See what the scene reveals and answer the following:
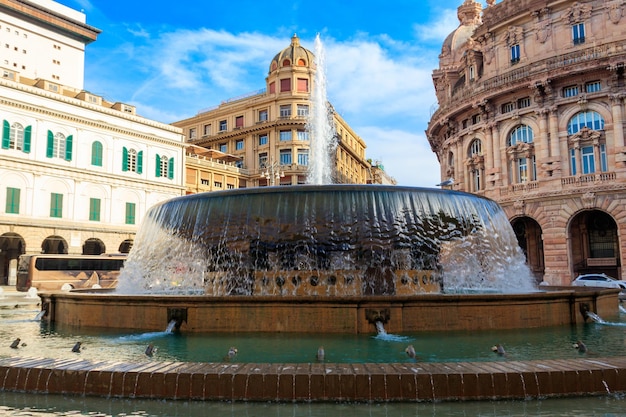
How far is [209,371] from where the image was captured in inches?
209

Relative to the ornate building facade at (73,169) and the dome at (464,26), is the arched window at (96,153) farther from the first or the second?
the dome at (464,26)

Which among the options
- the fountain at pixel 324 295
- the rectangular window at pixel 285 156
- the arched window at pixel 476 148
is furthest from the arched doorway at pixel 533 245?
the rectangular window at pixel 285 156

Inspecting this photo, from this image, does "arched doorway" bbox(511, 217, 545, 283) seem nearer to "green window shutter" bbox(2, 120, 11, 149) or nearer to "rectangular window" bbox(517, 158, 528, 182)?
"rectangular window" bbox(517, 158, 528, 182)

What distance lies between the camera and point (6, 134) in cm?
3669

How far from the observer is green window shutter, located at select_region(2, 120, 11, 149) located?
Answer: 120ft

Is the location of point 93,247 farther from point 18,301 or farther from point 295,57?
point 295,57

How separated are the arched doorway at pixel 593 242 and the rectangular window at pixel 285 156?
34.5 metres

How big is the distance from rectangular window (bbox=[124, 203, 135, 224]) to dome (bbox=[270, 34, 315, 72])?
27.5m

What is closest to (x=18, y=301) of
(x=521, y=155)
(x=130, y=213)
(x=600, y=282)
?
(x=130, y=213)

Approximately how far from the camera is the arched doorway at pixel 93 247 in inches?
1667

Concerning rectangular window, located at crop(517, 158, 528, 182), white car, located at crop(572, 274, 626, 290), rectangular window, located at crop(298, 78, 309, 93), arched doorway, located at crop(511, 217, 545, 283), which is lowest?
white car, located at crop(572, 274, 626, 290)

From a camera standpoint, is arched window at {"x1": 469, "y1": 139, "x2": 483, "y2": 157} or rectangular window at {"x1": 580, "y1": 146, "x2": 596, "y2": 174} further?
arched window at {"x1": 469, "y1": 139, "x2": 483, "y2": 157}

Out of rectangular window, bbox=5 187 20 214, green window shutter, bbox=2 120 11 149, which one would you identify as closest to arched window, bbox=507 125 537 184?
rectangular window, bbox=5 187 20 214

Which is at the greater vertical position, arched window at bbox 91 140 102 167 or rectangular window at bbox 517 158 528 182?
arched window at bbox 91 140 102 167
